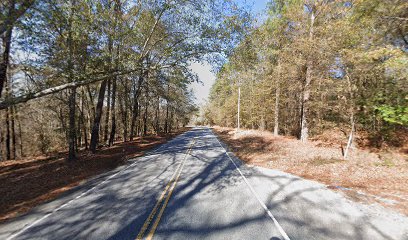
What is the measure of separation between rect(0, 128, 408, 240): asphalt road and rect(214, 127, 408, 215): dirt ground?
890mm

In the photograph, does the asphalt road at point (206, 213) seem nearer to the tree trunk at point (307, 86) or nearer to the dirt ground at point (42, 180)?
the dirt ground at point (42, 180)

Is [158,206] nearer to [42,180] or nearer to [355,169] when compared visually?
[42,180]

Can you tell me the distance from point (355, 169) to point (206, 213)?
8.32m

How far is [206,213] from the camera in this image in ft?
17.5

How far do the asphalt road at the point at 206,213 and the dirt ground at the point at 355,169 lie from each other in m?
0.89

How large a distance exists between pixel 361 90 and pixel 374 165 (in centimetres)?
396

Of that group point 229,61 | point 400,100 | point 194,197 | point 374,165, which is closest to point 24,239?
point 194,197

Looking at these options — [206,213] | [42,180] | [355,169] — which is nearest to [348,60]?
[355,169]

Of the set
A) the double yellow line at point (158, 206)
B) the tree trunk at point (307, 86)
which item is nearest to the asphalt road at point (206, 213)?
the double yellow line at point (158, 206)

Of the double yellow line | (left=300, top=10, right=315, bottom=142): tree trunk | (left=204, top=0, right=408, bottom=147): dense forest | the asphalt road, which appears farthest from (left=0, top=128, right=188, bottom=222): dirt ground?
(left=300, top=10, right=315, bottom=142): tree trunk

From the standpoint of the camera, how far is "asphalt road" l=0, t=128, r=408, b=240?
445 cm

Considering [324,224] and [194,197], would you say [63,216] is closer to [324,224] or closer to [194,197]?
[194,197]

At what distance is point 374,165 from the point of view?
31.8 feet

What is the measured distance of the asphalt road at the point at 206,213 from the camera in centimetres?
445
